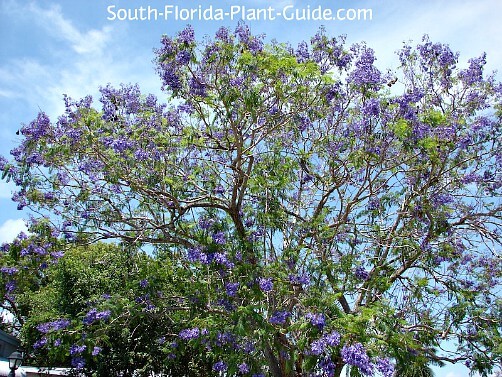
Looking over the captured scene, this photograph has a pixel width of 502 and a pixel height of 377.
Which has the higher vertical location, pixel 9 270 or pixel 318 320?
pixel 9 270

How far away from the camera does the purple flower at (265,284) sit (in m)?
6.86

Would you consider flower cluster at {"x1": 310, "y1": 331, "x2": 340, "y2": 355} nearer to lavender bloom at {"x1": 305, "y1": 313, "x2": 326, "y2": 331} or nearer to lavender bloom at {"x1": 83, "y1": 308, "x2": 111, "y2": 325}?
lavender bloom at {"x1": 305, "y1": 313, "x2": 326, "y2": 331}

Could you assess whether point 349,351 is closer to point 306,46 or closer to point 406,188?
point 406,188

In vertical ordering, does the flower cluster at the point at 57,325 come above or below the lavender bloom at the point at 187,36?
below

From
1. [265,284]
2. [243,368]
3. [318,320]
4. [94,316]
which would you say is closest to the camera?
[318,320]

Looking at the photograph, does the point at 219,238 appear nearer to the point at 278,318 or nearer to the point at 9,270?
the point at 278,318

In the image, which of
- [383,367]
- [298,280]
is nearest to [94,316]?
[298,280]

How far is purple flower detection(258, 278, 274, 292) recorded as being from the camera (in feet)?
22.5

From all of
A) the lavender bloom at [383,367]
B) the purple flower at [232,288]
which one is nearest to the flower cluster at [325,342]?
the lavender bloom at [383,367]

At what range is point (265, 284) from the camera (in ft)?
22.5

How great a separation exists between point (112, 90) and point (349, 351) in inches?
208

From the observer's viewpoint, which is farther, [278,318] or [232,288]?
[232,288]

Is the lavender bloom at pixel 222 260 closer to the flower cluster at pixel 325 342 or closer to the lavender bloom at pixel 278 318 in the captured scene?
the lavender bloom at pixel 278 318

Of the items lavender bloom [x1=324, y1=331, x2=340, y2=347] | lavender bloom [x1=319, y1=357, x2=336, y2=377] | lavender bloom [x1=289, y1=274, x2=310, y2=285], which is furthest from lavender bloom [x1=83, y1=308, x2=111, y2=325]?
lavender bloom [x1=324, y1=331, x2=340, y2=347]
